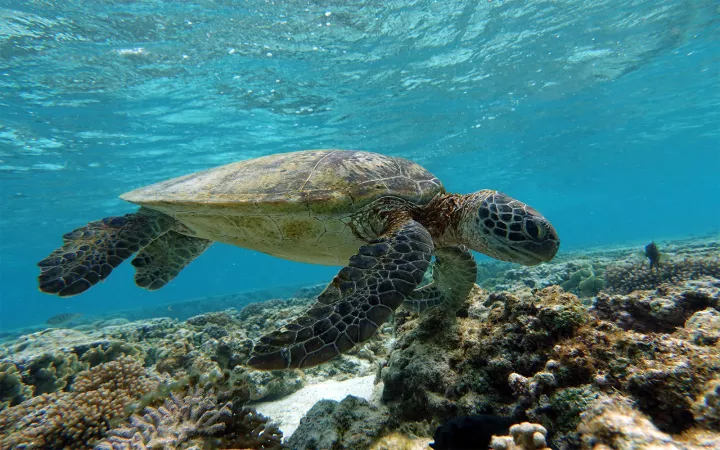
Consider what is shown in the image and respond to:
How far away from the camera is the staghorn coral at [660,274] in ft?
23.4

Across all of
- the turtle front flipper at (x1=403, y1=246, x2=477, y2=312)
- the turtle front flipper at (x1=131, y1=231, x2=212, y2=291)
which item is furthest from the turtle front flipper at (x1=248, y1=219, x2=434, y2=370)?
the turtle front flipper at (x1=131, y1=231, x2=212, y2=291)

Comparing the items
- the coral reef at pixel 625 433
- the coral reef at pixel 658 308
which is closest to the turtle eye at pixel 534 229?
the coral reef at pixel 658 308

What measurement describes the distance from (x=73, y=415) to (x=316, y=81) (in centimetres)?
1642

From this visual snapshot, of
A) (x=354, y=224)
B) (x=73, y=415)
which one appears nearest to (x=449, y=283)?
(x=354, y=224)

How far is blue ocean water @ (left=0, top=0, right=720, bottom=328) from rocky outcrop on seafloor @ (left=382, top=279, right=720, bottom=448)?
1319 cm

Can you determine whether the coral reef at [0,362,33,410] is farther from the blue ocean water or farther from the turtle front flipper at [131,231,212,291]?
the blue ocean water

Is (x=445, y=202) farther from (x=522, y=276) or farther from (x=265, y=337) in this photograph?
(x=522, y=276)

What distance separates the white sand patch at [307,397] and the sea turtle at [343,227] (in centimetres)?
136

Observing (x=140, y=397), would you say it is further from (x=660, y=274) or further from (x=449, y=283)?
(x=660, y=274)

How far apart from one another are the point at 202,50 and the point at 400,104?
37.0 feet

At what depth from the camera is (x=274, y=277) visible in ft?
566

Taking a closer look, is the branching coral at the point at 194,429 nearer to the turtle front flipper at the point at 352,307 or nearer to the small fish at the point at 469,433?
the turtle front flipper at the point at 352,307

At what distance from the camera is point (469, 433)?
1.93 m

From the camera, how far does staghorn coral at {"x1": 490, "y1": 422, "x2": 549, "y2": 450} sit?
163 cm
